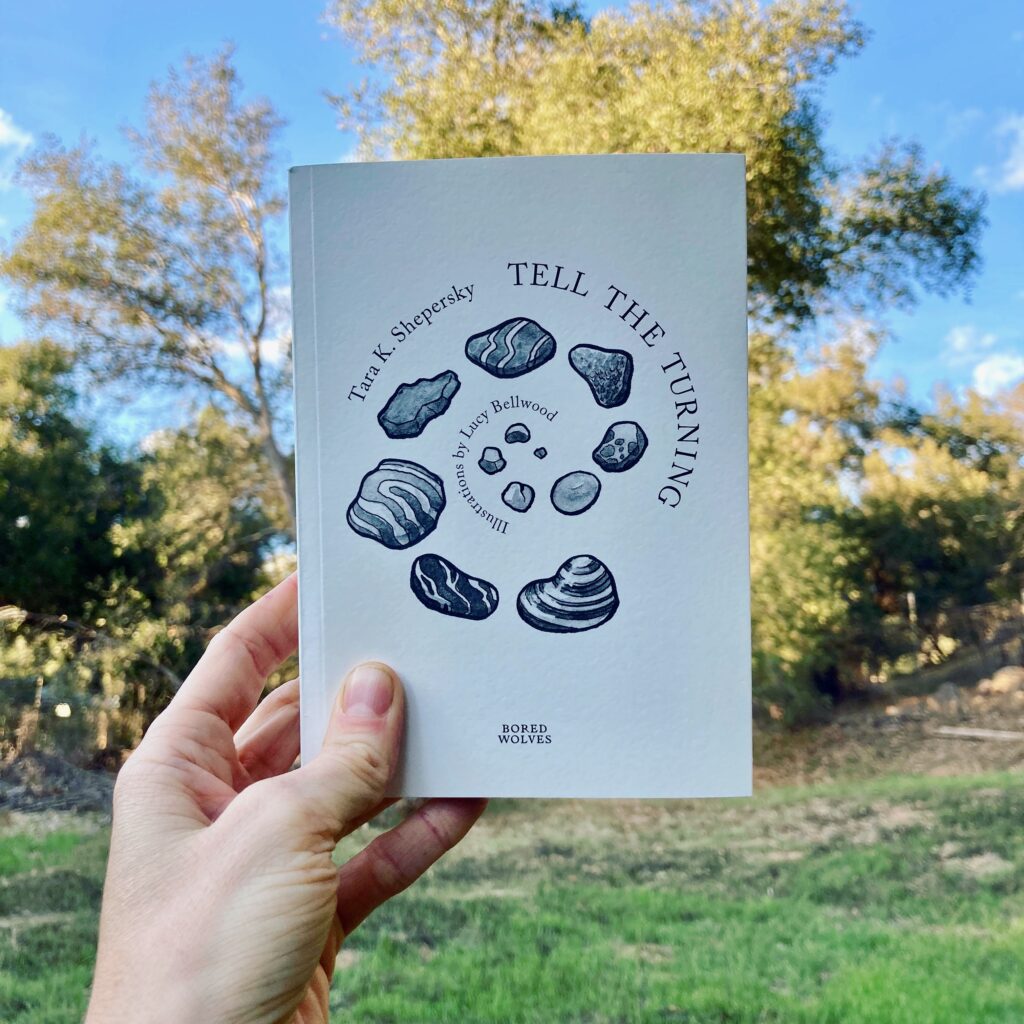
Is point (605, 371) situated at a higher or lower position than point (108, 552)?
higher

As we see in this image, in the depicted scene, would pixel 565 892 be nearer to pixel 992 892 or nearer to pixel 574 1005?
pixel 574 1005

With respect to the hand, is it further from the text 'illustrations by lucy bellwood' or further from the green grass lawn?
the green grass lawn

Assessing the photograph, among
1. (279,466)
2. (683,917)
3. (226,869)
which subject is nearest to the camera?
(226,869)

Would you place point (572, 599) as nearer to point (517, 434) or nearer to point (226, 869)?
point (517, 434)

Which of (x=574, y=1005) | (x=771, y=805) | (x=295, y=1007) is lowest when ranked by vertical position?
(x=574, y=1005)

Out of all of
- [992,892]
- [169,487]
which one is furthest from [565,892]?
[169,487]

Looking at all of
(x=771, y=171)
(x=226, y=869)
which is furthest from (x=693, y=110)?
(x=226, y=869)
